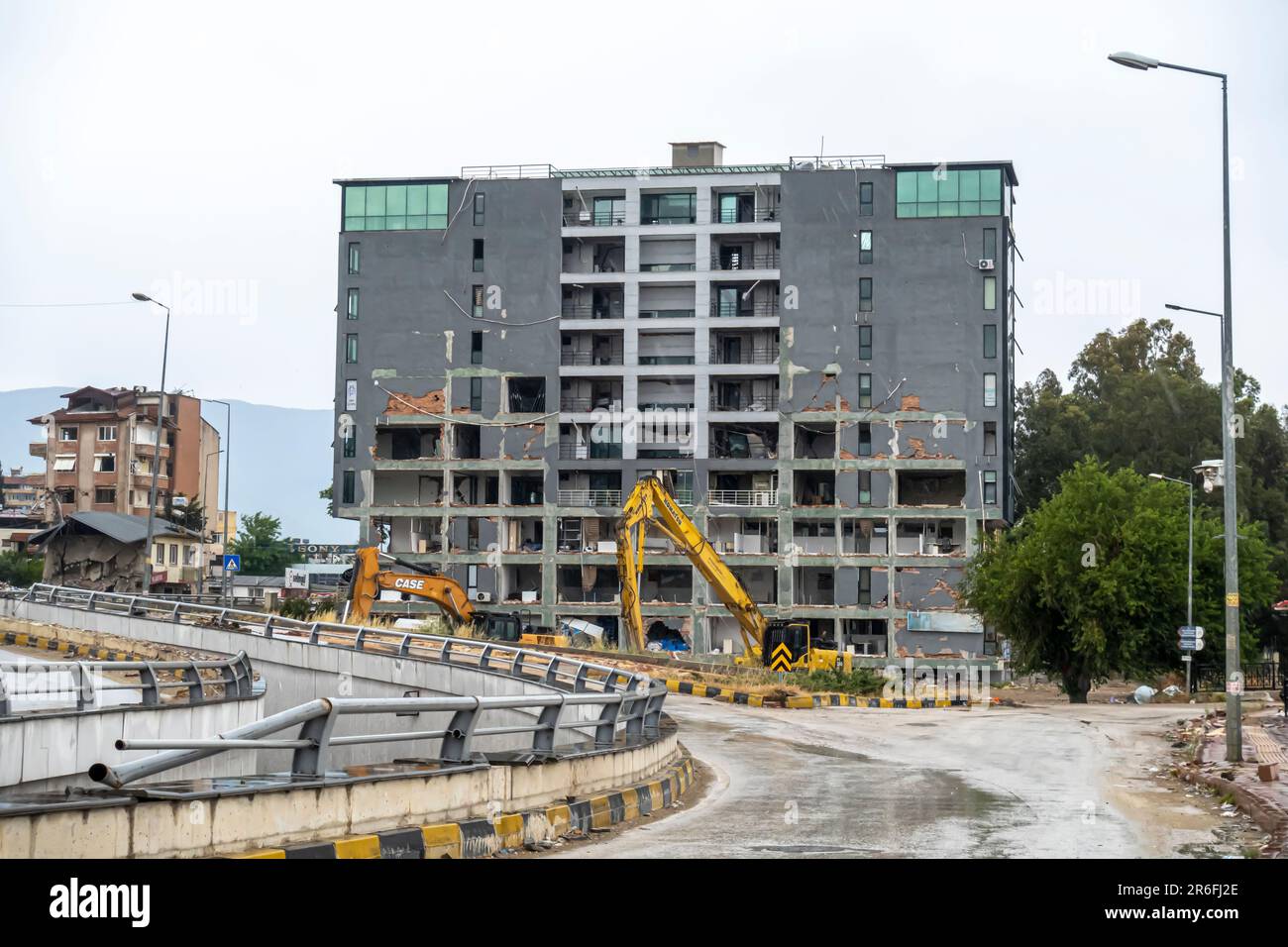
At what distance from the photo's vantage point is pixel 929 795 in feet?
56.9

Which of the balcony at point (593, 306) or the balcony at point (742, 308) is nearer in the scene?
the balcony at point (742, 308)

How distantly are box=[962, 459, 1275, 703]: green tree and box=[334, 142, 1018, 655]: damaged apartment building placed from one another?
816 inches

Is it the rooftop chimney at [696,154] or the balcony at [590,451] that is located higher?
the rooftop chimney at [696,154]

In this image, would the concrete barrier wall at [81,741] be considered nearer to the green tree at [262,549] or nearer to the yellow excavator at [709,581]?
the yellow excavator at [709,581]

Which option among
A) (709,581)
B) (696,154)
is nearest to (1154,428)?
(696,154)

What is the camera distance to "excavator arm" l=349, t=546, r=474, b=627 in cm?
4922

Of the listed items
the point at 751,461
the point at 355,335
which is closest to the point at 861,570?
the point at 751,461

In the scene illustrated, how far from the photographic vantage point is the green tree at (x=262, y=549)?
124875 millimetres

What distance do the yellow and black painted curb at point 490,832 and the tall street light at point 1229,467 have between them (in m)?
10.2

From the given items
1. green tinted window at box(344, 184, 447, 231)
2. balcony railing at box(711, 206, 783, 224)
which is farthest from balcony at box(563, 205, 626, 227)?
green tinted window at box(344, 184, 447, 231)

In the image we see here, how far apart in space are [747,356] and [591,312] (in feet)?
27.7

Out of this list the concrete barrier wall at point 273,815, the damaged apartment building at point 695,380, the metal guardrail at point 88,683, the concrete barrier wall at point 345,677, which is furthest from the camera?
the damaged apartment building at point 695,380

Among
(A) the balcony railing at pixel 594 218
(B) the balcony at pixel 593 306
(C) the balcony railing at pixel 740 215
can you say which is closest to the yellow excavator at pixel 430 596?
(B) the balcony at pixel 593 306

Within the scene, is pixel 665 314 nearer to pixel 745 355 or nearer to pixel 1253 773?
pixel 745 355
